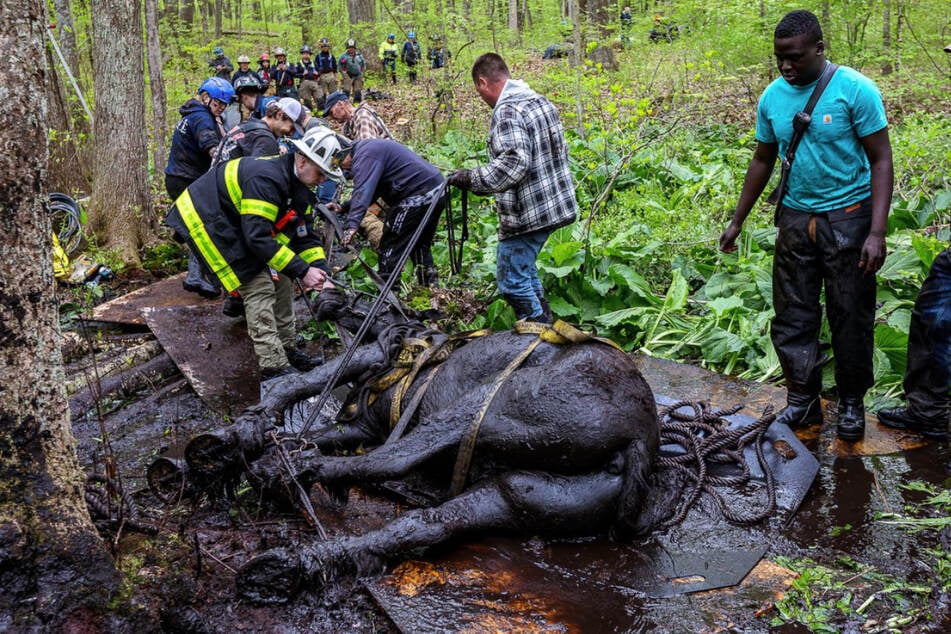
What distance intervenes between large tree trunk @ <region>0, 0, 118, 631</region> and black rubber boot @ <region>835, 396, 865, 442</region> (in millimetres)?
3812

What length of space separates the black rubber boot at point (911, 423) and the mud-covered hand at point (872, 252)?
1.03m

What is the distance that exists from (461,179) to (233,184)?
1646 mm

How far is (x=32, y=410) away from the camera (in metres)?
2.33

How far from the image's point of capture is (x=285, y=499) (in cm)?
355

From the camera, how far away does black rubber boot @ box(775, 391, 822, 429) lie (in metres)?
4.32

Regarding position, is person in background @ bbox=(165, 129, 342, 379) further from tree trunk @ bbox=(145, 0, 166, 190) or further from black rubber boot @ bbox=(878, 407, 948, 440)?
tree trunk @ bbox=(145, 0, 166, 190)

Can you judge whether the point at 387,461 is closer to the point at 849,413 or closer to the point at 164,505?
the point at 164,505

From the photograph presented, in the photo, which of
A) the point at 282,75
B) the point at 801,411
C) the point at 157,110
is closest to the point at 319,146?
the point at 801,411

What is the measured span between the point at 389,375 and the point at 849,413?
2698mm

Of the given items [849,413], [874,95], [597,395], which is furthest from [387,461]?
[874,95]

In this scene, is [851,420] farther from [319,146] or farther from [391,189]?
[391,189]

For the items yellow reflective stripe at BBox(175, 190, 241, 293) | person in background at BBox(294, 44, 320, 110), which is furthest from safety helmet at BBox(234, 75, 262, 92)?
person in background at BBox(294, 44, 320, 110)

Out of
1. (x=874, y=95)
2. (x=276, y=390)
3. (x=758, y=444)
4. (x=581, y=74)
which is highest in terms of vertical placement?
(x=581, y=74)

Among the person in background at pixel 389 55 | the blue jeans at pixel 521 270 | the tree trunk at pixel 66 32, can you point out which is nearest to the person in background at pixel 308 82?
the person in background at pixel 389 55
